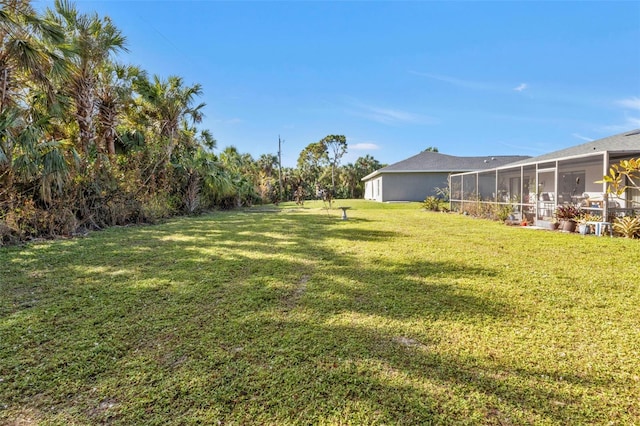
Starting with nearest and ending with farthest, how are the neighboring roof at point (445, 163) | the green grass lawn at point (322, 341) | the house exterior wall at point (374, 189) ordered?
the green grass lawn at point (322, 341), the neighboring roof at point (445, 163), the house exterior wall at point (374, 189)

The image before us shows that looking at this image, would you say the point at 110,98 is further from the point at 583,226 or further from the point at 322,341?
the point at 583,226

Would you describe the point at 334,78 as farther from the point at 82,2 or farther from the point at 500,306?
the point at 500,306

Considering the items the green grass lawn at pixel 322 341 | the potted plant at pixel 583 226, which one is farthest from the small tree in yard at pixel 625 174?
the potted plant at pixel 583 226

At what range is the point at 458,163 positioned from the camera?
2395cm

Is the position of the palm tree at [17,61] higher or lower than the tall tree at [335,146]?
lower

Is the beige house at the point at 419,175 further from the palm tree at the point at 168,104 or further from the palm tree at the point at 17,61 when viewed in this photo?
the palm tree at the point at 17,61

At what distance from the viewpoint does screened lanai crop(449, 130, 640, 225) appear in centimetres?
850

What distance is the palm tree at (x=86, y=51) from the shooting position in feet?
30.7

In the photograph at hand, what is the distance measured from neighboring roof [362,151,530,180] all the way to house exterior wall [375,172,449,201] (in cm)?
48

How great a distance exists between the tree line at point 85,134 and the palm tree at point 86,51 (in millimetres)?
31

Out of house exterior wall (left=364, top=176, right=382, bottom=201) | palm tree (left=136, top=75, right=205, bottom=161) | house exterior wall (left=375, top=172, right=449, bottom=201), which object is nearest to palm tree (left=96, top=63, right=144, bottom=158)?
palm tree (left=136, top=75, right=205, bottom=161)

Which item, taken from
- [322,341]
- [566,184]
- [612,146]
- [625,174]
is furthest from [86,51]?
[566,184]

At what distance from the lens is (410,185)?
23.7 metres

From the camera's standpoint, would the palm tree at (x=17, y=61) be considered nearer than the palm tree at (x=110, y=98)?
Yes
